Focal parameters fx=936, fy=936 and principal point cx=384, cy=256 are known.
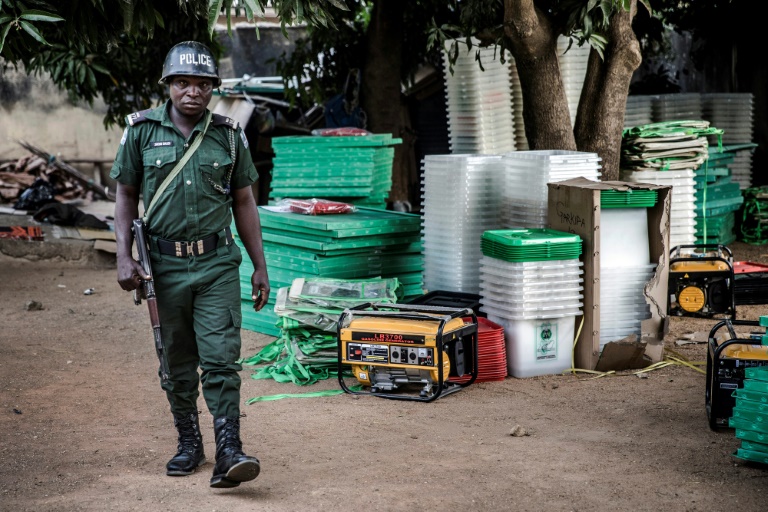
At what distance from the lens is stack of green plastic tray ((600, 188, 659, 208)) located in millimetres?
6609

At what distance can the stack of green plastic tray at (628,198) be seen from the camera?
661cm

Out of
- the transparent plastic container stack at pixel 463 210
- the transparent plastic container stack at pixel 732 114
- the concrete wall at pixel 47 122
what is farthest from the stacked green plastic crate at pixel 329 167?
the concrete wall at pixel 47 122

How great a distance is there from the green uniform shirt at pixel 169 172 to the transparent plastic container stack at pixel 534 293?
103 inches

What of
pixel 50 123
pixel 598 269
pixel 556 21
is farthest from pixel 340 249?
pixel 50 123

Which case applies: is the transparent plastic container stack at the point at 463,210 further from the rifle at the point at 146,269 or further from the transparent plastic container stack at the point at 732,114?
the transparent plastic container stack at the point at 732,114

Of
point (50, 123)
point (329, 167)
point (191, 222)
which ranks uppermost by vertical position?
point (50, 123)

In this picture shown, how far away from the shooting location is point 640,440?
5.19 metres

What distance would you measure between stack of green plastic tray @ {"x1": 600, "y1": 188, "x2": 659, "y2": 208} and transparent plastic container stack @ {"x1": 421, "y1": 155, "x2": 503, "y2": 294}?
101cm

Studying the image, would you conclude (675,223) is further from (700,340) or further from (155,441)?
(155,441)

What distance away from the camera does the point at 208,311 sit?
4426mm

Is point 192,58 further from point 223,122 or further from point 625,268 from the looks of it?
point 625,268

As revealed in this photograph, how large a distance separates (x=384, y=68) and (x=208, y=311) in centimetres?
785

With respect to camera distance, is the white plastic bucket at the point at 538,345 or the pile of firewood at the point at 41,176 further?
the pile of firewood at the point at 41,176

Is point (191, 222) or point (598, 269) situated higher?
point (191, 222)
